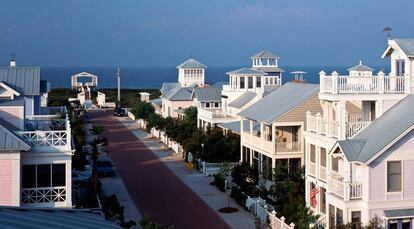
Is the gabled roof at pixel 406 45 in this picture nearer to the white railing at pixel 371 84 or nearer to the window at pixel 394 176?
the white railing at pixel 371 84

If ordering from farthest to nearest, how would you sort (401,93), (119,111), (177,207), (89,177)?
(119,111), (89,177), (177,207), (401,93)

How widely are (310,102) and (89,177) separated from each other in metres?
12.4

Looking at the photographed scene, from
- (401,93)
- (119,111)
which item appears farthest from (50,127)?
(119,111)

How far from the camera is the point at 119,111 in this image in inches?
3595

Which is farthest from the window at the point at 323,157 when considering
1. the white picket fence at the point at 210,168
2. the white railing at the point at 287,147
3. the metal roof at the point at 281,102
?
the white picket fence at the point at 210,168

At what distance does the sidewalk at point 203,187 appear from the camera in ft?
89.8

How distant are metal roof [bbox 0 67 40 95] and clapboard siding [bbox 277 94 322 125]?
11.9 m

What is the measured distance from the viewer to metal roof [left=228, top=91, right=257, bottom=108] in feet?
146

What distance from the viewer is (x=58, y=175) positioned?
22.2 metres

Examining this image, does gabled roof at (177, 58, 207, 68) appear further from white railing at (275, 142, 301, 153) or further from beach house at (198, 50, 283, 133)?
white railing at (275, 142, 301, 153)

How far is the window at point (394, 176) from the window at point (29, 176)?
484 inches

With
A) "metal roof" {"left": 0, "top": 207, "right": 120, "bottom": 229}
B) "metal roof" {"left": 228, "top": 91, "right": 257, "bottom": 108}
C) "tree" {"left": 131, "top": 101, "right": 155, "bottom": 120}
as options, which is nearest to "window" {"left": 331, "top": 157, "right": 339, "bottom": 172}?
"metal roof" {"left": 0, "top": 207, "right": 120, "bottom": 229}

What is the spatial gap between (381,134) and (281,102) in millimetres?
11921

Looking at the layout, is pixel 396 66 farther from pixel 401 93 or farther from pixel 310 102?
pixel 310 102
